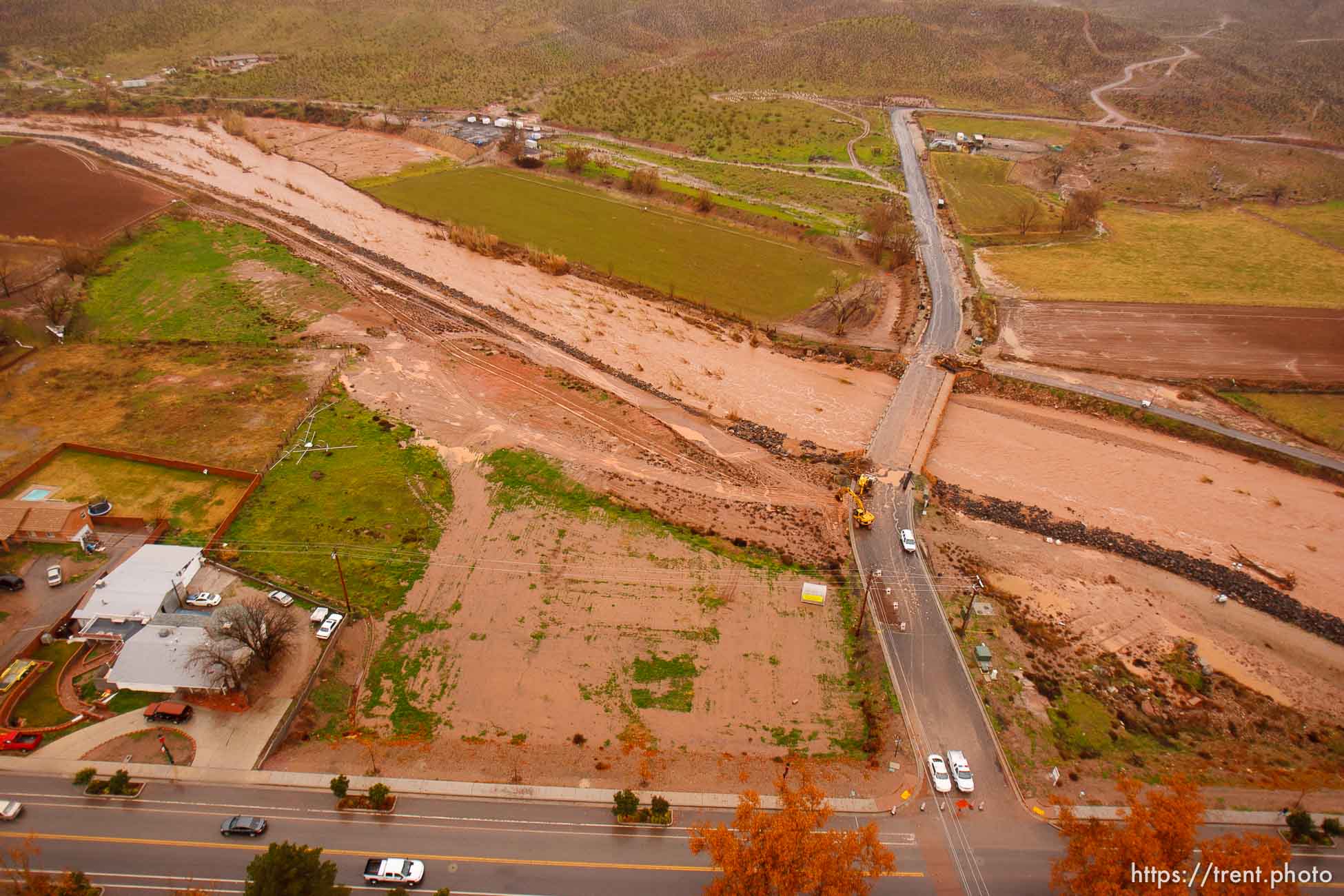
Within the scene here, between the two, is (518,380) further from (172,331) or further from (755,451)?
(172,331)

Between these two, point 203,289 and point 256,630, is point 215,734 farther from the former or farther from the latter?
point 203,289

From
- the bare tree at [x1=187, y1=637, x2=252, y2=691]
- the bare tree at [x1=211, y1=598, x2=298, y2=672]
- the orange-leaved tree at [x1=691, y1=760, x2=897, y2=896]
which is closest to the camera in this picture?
the orange-leaved tree at [x1=691, y1=760, x2=897, y2=896]

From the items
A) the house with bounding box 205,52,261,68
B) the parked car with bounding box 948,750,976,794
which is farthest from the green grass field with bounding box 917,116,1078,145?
the house with bounding box 205,52,261,68

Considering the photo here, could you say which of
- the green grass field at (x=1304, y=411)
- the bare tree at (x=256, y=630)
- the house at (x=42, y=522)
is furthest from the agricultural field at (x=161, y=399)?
the green grass field at (x=1304, y=411)

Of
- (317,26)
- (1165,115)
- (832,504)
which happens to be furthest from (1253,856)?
(317,26)

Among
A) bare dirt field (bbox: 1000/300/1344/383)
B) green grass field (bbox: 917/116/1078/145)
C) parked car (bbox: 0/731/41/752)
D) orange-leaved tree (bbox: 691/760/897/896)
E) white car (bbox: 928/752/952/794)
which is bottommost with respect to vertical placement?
orange-leaved tree (bbox: 691/760/897/896)

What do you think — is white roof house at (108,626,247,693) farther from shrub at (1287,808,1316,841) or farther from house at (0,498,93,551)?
shrub at (1287,808,1316,841)
